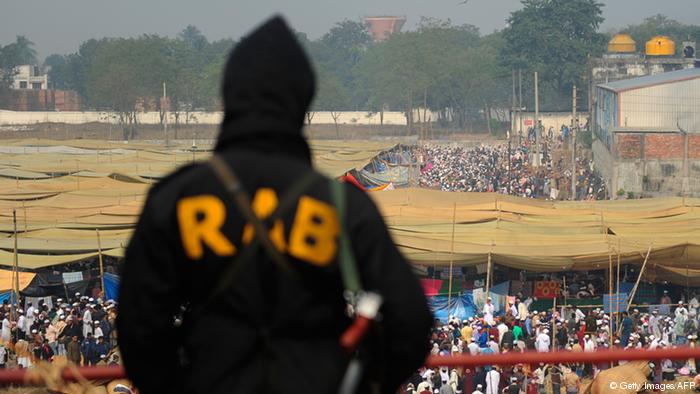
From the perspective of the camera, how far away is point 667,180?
3356 centimetres

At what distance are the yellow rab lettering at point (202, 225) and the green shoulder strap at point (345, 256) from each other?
178 millimetres

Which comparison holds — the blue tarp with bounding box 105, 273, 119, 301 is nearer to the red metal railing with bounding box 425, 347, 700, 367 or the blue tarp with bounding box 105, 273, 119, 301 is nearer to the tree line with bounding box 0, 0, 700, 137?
the red metal railing with bounding box 425, 347, 700, 367

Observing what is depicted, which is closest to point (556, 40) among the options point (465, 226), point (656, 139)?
point (656, 139)

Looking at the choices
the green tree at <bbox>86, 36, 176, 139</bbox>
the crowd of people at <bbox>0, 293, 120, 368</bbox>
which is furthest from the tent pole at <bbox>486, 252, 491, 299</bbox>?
the green tree at <bbox>86, 36, 176, 139</bbox>

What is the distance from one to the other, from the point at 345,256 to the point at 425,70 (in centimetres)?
8006

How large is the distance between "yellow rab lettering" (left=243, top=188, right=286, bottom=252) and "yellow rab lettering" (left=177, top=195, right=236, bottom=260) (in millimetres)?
36

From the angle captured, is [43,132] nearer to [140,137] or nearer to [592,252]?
[140,137]

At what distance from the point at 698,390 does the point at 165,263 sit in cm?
1045

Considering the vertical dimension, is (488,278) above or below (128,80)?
below

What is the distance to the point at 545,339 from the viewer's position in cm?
1375

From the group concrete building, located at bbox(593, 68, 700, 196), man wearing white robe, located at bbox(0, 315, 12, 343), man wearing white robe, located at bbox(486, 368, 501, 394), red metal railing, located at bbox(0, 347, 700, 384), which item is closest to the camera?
red metal railing, located at bbox(0, 347, 700, 384)

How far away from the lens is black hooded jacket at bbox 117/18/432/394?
2.02m

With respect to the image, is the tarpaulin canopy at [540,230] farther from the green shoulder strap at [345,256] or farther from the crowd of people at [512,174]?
the green shoulder strap at [345,256]

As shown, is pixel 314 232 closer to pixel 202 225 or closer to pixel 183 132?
pixel 202 225
